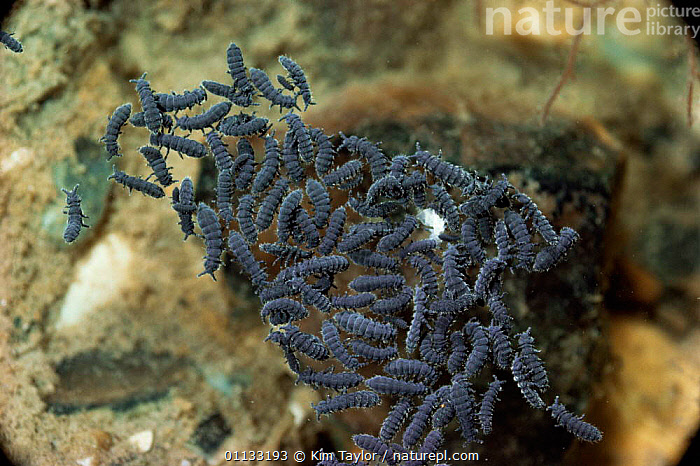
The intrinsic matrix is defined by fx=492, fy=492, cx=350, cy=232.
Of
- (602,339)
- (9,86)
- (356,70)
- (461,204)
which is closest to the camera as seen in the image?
(461,204)

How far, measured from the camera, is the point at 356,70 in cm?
252

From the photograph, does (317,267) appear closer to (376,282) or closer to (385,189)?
(376,282)

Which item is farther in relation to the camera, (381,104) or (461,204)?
(381,104)

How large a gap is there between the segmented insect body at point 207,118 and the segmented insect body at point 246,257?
0.48m

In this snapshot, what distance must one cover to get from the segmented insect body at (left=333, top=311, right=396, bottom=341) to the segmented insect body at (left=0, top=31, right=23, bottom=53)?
2042 mm

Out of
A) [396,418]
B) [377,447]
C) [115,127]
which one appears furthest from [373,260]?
[115,127]

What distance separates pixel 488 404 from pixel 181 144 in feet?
5.26

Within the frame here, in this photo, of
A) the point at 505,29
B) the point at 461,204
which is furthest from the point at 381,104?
the point at 505,29

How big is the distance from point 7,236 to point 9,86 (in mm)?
721

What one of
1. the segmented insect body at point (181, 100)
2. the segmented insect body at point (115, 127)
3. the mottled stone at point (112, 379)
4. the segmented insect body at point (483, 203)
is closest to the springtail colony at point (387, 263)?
the segmented insect body at point (483, 203)

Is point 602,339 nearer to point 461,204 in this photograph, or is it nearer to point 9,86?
point 461,204

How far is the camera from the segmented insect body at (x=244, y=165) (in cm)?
199

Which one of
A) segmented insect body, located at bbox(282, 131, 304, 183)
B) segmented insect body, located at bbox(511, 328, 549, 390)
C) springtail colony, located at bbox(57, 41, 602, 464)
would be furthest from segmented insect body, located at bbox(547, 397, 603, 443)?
segmented insect body, located at bbox(282, 131, 304, 183)

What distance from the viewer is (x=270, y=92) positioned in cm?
206
